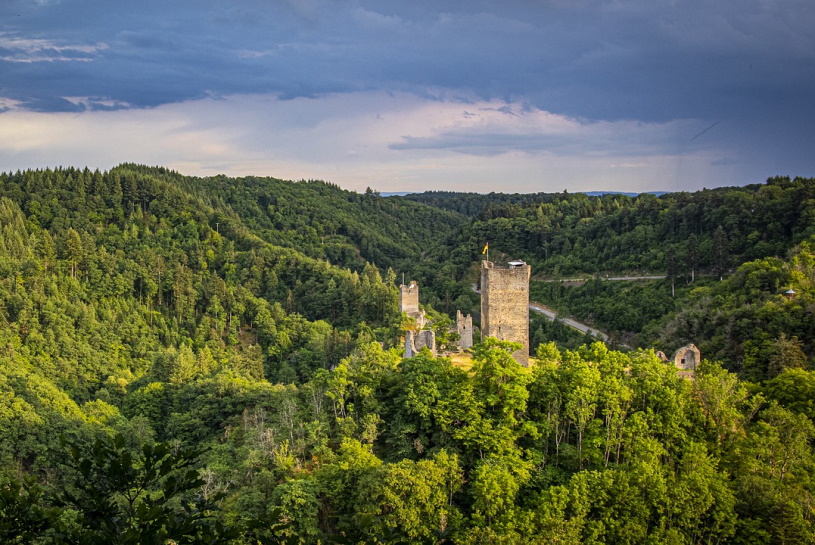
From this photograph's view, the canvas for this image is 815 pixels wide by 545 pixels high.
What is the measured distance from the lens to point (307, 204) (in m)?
168

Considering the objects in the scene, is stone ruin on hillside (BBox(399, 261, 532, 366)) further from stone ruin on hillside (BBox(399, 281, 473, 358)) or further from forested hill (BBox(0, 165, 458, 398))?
forested hill (BBox(0, 165, 458, 398))

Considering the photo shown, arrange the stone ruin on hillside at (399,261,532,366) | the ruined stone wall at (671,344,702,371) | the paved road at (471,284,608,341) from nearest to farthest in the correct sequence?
the stone ruin on hillside at (399,261,532,366), the ruined stone wall at (671,344,702,371), the paved road at (471,284,608,341)

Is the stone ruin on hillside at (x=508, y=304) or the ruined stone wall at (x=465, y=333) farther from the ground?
the stone ruin on hillside at (x=508, y=304)

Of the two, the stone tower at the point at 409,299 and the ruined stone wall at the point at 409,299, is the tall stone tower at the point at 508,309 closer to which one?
the stone tower at the point at 409,299

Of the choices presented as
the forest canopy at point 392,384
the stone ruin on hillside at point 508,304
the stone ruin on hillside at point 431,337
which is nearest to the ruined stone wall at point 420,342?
the stone ruin on hillside at point 431,337

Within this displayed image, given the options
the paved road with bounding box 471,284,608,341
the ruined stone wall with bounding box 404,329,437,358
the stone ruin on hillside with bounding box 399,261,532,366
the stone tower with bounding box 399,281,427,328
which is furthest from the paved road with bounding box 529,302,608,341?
the stone ruin on hillside with bounding box 399,261,532,366

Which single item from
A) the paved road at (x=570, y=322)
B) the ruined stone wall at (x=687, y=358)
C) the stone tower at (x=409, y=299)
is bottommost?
the paved road at (x=570, y=322)

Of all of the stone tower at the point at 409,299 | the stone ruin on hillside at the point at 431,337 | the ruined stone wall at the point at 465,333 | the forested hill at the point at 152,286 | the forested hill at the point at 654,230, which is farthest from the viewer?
the forested hill at the point at 152,286

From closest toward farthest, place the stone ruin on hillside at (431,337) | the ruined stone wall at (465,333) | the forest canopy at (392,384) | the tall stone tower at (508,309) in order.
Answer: the forest canopy at (392,384), the tall stone tower at (508,309), the stone ruin on hillside at (431,337), the ruined stone wall at (465,333)

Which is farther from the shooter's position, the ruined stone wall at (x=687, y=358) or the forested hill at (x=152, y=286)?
the forested hill at (x=152, y=286)

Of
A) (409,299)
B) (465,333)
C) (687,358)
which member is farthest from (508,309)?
(409,299)

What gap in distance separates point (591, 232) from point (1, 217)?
9277 cm

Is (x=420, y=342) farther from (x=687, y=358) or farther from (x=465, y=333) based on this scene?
(x=687, y=358)

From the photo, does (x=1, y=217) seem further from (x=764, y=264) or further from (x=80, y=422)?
(x=764, y=264)
